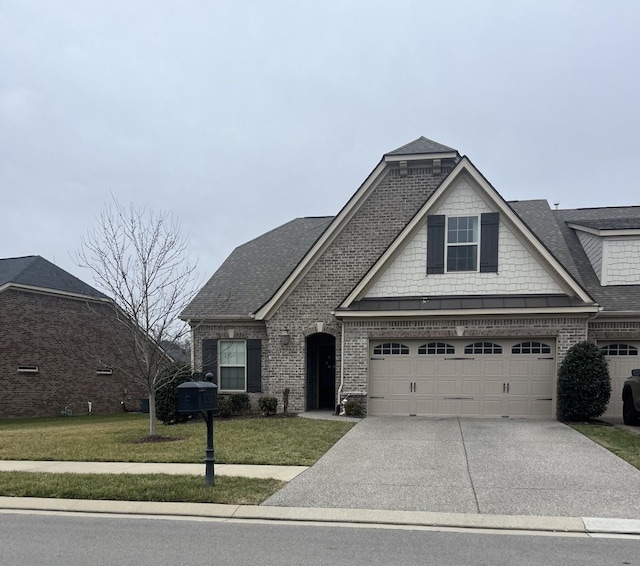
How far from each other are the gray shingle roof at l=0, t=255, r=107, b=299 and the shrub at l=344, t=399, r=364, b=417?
1496 cm

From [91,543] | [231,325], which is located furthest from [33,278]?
[91,543]

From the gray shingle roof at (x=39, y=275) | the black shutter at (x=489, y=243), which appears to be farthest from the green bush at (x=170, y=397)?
the gray shingle roof at (x=39, y=275)

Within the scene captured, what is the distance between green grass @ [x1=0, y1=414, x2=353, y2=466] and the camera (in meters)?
9.89

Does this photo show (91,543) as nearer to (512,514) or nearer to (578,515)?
(512,514)

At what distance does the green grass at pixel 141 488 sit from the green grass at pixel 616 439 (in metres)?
6.50

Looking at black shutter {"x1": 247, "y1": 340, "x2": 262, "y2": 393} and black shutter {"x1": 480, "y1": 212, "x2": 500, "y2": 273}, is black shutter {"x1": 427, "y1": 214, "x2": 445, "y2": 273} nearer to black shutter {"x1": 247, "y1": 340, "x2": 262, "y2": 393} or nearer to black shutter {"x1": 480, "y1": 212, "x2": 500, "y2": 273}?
black shutter {"x1": 480, "y1": 212, "x2": 500, "y2": 273}

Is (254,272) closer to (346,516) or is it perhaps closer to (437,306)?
(437,306)

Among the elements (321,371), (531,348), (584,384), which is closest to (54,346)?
(321,371)

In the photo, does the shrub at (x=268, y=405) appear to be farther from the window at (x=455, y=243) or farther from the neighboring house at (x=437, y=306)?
the window at (x=455, y=243)

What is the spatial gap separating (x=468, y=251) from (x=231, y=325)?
811 centimetres

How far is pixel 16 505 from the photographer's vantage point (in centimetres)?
728

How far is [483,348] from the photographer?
14977 mm

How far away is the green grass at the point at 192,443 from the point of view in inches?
389

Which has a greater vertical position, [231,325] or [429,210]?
[429,210]
